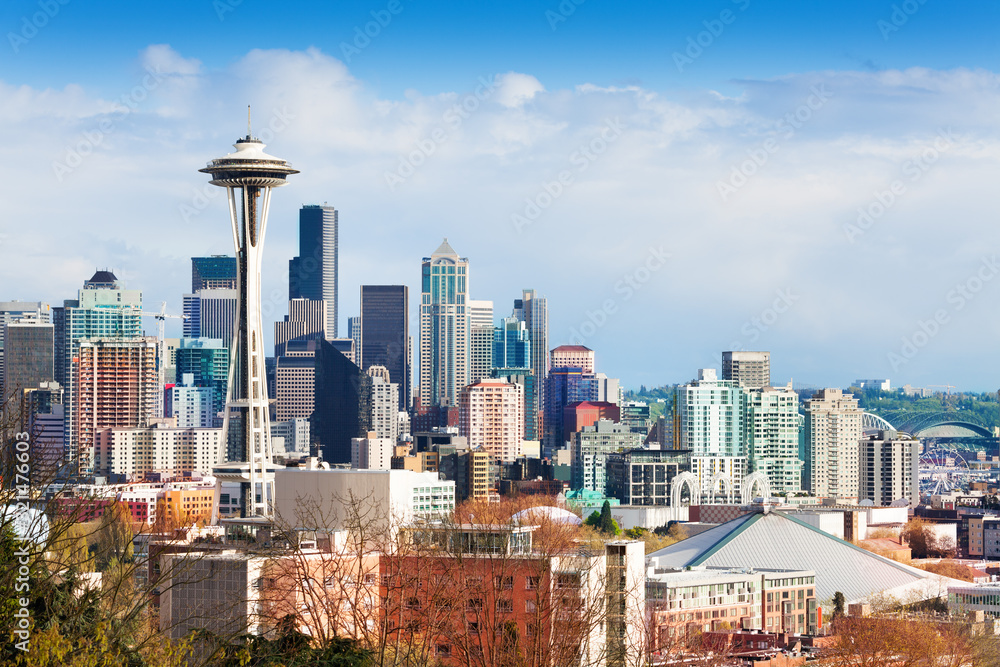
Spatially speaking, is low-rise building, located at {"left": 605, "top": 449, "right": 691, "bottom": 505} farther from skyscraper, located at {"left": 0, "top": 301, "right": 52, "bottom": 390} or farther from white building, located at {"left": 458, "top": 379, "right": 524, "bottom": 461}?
skyscraper, located at {"left": 0, "top": 301, "right": 52, "bottom": 390}

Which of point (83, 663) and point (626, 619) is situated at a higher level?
point (83, 663)

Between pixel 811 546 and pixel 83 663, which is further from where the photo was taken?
pixel 811 546

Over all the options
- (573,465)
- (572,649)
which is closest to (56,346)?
(573,465)

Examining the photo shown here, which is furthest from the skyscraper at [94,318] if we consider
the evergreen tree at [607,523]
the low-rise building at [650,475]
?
the evergreen tree at [607,523]

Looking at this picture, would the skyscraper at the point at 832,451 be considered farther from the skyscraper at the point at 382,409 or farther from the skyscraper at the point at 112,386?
the skyscraper at the point at 112,386

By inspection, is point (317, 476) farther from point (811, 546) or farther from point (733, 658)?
point (811, 546)

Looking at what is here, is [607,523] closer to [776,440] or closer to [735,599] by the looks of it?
[735,599]

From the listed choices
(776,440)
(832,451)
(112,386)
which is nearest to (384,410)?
(112,386)
